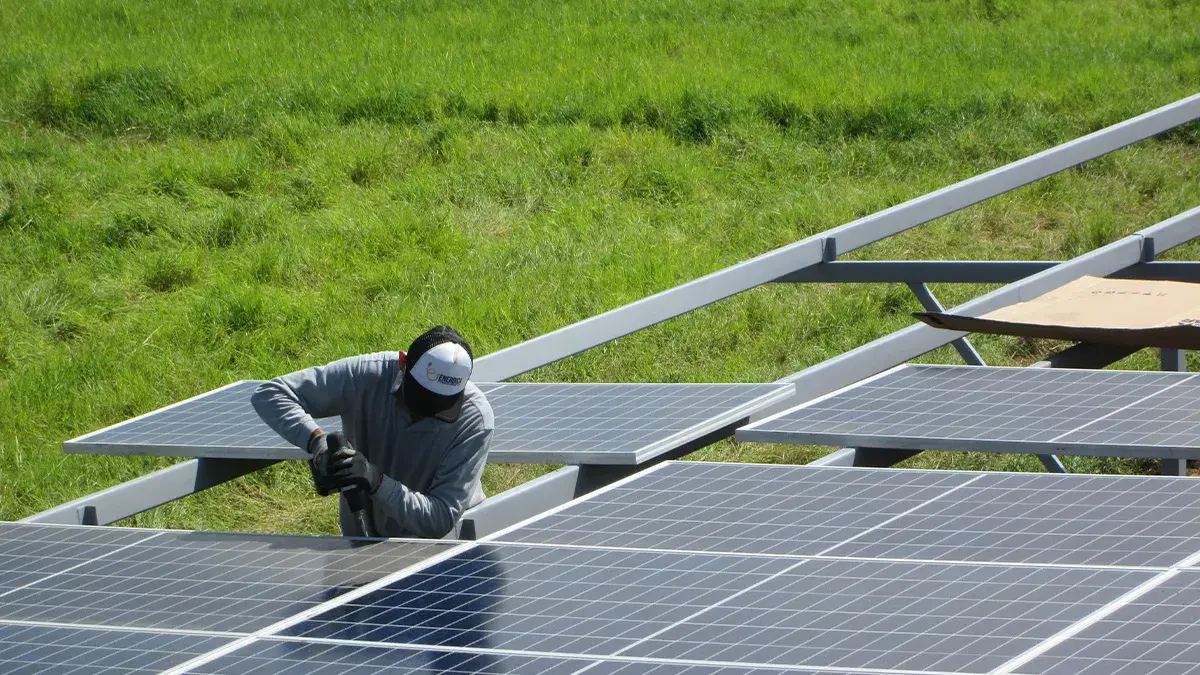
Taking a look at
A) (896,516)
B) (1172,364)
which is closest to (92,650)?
(896,516)

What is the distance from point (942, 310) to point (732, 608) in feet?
12.4

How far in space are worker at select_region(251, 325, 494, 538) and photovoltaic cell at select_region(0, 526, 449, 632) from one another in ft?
1.68

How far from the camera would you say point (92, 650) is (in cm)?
359

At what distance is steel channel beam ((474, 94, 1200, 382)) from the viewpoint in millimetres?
6449

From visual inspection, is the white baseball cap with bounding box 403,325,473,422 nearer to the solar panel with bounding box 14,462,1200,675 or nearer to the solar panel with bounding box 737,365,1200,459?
the solar panel with bounding box 14,462,1200,675

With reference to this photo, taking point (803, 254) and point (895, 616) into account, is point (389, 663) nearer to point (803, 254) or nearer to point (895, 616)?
point (895, 616)

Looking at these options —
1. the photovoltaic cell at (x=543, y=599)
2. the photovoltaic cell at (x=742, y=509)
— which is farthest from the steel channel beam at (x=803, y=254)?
the photovoltaic cell at (x=543, y=599)

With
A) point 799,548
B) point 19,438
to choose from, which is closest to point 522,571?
point 799,548

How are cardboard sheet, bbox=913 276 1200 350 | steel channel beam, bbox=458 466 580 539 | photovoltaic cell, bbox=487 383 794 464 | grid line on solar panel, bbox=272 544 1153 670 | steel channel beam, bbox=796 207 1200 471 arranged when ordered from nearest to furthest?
grid line on solar panel, bbox=272 544 1153 670, steel channel beam, bbox=458 466 580 539, photovoltaic cell, bbox=487 383 794 464, cardboard sheet, bbox=913 276 1200 350, steel channel beam, bbox=796 207 1200 471

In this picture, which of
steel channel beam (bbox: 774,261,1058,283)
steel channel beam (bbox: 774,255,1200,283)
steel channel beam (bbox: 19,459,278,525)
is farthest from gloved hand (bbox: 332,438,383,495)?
steel channel beam (bbox: 774,261,1058,283)

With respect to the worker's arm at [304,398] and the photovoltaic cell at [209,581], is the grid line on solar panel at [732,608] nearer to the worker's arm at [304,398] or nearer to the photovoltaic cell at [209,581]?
the photovoltaic cell at [209,581]

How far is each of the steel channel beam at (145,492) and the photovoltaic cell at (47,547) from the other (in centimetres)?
35

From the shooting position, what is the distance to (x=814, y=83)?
1586cm

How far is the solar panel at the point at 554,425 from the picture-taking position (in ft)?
16.7
